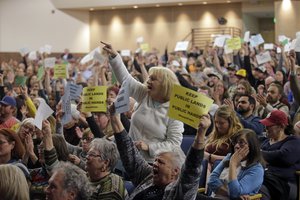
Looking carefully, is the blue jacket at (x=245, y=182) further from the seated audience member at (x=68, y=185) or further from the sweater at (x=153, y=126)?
the seated audience member at (x=68, y=185)

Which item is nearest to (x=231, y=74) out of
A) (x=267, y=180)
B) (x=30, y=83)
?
A: (x=30, y=83)

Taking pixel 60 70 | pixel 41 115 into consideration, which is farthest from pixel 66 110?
pixel 60 70

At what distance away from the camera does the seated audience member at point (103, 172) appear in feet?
12.3

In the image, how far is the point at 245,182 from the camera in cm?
433

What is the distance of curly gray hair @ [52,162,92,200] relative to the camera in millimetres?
3430

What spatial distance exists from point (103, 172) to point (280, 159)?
178 centimetres

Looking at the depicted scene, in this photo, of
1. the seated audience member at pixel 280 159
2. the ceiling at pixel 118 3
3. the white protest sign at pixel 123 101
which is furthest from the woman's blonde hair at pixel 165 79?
the ceiling at pixel 118 3

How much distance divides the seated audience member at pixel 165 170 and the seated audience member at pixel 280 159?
1.25 meters

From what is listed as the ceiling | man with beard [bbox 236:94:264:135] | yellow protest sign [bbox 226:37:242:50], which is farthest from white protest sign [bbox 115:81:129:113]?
the ceiling

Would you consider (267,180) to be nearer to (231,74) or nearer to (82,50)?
(231,74)

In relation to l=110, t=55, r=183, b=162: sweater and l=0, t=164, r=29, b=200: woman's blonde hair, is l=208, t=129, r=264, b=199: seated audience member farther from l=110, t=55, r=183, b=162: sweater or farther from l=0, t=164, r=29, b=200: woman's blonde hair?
l=0, t=164, r=29, b=200: woman's blonde hair

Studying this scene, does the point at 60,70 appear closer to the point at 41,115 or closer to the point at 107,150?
the point at 41,115

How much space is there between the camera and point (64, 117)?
5.15 metres

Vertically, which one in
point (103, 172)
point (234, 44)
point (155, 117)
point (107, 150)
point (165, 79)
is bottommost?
point (103, 172)
